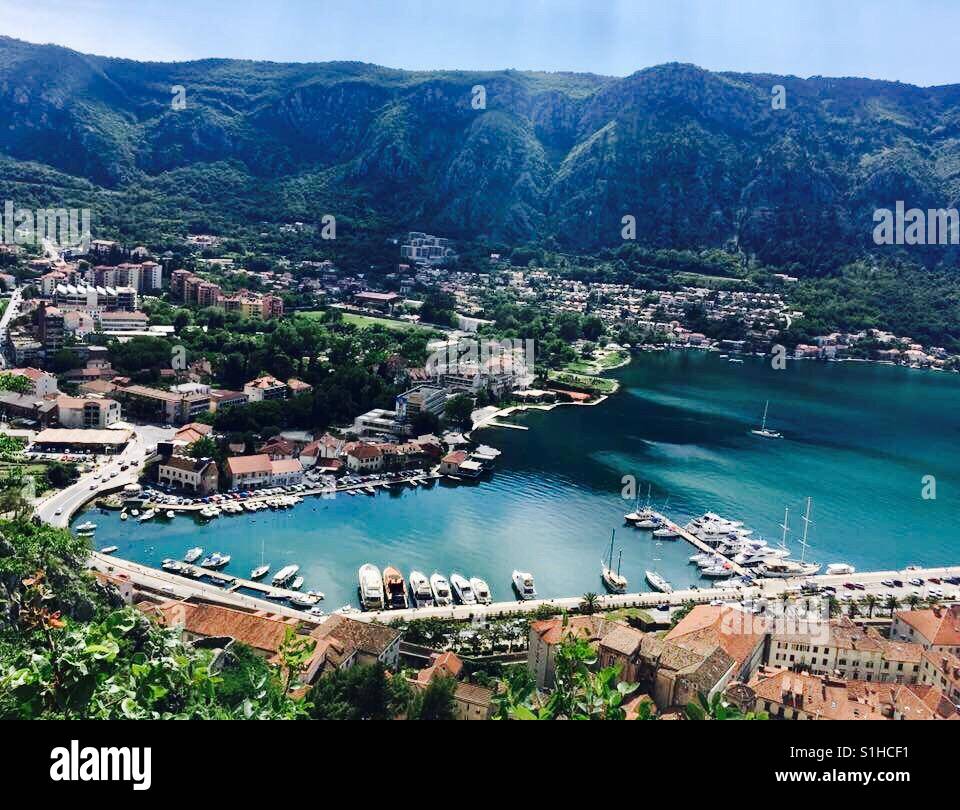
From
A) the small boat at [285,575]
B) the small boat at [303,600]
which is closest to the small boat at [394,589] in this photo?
the small boat at [303,600]

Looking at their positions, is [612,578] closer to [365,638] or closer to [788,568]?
[788,568]

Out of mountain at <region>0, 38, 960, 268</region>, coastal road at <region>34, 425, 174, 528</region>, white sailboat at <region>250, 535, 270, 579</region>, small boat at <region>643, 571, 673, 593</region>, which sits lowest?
small boat at <region>643, 571, 673, 593</region>

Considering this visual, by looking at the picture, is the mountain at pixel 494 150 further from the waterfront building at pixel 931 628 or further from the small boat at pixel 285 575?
the waterfront building at pixel 931 628

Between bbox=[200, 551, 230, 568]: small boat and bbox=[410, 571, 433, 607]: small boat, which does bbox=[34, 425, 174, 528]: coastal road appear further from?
bbox=[410, 571, 433, 607]: small boat

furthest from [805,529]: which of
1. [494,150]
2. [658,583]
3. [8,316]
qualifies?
[494,150]

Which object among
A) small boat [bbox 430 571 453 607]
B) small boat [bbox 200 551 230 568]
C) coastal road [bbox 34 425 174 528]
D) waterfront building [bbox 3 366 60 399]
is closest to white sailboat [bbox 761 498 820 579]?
small boat [bbox 430 571 453 607]

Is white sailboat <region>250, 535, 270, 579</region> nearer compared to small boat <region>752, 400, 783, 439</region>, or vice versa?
white sailboat <region>250, 535, 270, 579</region>

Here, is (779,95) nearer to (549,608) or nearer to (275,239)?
(275,239)
